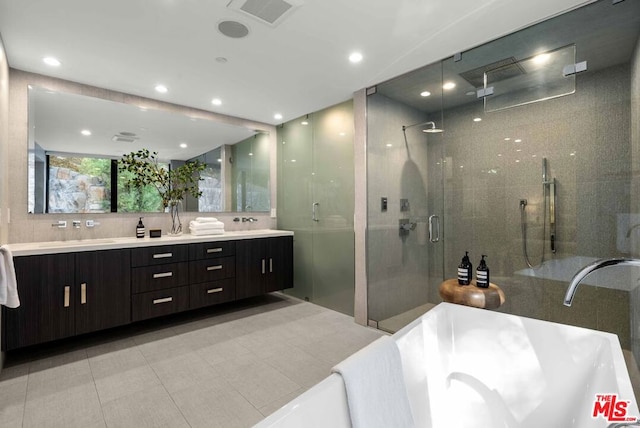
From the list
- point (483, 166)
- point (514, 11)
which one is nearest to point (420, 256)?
point (483, 166)

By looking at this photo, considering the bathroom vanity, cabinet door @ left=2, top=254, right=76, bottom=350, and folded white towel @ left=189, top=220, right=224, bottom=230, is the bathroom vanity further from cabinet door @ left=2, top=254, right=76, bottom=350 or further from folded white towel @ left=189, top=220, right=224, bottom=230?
folded white towel @ left=189, top=220, right=224, bottom=230

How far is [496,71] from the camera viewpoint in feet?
7.85

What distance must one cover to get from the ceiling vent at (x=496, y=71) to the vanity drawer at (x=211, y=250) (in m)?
2.79

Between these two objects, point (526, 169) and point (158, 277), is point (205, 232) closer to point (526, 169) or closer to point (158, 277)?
point (158, 277)

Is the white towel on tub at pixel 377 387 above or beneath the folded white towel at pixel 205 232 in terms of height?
beneath

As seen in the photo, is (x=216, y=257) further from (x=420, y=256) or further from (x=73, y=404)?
(x=420, y=256)

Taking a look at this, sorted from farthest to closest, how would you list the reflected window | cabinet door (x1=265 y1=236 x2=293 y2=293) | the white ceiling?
cabinet door (x1=265 y1=236 x2=293 y2=293) < the reflected window < the white ceiling

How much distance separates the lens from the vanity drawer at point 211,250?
3.21m

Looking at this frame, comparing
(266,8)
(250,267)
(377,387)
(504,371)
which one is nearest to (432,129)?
(266,8)

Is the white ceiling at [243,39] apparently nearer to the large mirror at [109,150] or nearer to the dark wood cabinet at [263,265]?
the large mirror at [109,150]

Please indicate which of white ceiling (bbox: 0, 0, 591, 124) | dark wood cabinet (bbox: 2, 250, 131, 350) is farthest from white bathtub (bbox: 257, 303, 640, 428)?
dark wood cabinet (bbox: 2, 250, 131, 350)

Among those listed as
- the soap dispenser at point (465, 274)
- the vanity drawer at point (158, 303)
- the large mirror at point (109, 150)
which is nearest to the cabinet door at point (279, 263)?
the large mirror at point (109, 150)

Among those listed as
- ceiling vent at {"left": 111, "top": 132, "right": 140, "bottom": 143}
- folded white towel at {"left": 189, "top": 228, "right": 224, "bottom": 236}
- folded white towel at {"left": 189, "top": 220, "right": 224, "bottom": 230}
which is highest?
ceiling vent at {"left": 111, "top": 132, "right": 140, "bottom": 143}

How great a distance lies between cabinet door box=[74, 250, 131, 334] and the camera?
2.57m
